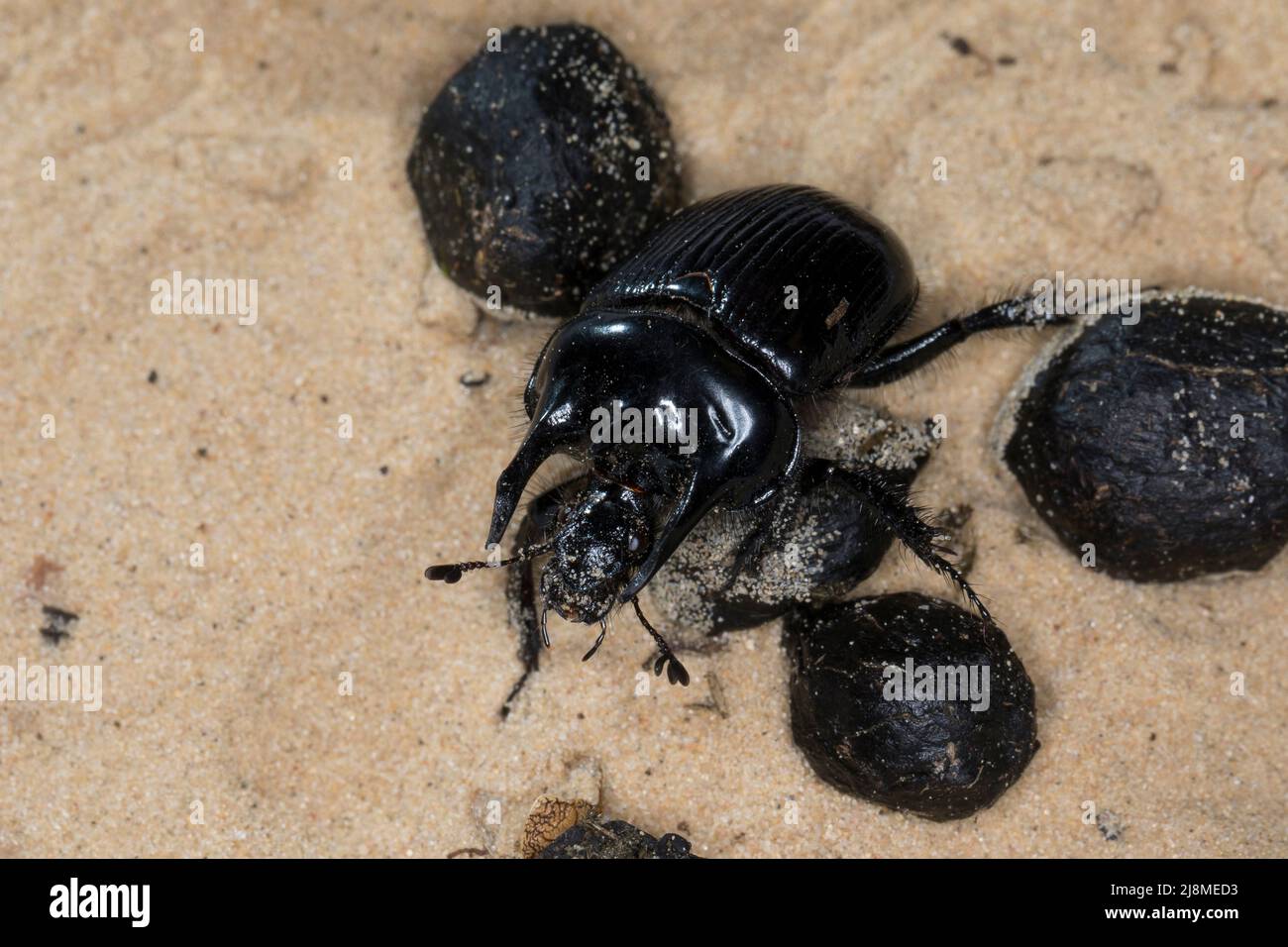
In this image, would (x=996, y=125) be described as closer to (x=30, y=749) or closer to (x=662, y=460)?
(x=662, y=460)

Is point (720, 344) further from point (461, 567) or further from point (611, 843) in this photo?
point (611, 843)

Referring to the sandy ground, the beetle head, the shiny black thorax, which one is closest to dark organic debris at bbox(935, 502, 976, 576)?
the sandy ground

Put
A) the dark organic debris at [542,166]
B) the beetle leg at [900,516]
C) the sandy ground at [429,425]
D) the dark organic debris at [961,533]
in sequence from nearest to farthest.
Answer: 1. the beetle leg at [900,516]
2. the dark organic debris at [542,166]
3. the sandy ground at [429,425]
4. the dark organic debris at [961,533]

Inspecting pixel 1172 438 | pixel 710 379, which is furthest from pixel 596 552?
pixel 1172 438

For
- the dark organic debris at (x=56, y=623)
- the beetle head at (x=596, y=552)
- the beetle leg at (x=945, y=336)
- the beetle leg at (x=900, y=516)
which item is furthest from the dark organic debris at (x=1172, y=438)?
the dark organic debris at (x=56, y=623)

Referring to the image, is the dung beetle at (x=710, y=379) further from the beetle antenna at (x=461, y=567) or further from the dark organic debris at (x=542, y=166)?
the dark organic debris at (x=542, y=166)

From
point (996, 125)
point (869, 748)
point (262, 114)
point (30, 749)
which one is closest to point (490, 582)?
point (869, 748)
